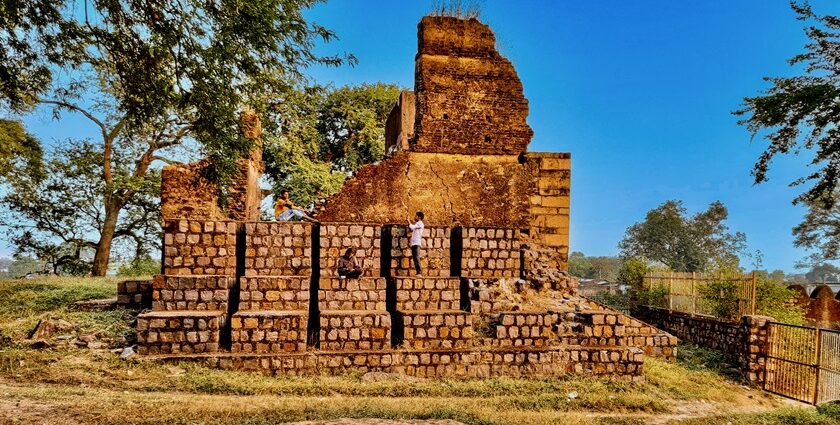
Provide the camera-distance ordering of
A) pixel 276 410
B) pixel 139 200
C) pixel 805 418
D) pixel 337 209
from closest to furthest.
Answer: pixel 276 410 → pixel 805 418 → pixel 337 209 → pixel 139 200

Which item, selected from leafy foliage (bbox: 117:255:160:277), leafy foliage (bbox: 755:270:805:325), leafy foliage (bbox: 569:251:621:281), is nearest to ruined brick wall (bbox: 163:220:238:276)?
leafy foliage (bbox: 755:270:805:325)

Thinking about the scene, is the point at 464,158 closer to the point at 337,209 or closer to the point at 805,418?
the point at 337,209

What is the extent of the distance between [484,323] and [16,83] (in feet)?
27.3

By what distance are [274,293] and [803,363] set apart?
31.8 ft

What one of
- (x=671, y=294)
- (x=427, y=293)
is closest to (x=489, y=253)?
(x=427, y=293)

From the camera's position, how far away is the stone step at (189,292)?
A: 8312 millimetres

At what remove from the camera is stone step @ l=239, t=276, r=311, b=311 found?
848 centimetres

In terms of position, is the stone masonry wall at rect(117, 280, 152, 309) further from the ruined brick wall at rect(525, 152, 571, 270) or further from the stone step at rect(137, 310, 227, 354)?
the ruined brick wall at rect(525, 152, 571, 270)

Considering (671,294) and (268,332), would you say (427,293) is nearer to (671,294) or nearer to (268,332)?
(268,332)

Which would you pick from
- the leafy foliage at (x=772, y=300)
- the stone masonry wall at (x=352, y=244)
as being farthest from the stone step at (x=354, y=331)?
the leafy foliage at (x=772, y=300)

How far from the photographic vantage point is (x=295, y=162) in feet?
74.2

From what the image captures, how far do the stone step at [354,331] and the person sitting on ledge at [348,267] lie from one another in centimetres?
66

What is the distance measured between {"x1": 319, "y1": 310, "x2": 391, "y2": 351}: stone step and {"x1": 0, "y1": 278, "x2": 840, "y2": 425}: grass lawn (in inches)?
23.0

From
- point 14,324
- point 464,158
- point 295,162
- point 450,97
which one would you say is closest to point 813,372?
point 464,158
